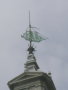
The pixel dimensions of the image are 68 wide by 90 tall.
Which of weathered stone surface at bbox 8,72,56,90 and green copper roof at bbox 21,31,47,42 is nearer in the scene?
weathered stone surface at bbox 8,72,56,90

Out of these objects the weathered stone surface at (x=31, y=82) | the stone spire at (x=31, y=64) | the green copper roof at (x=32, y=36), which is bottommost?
the weathered stone surface at (x=31, y=82)

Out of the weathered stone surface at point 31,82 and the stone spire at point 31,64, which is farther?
the stone spire at point 31,64

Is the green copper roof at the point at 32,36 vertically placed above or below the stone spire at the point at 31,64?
above

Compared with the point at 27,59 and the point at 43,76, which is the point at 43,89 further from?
the point at 27,59

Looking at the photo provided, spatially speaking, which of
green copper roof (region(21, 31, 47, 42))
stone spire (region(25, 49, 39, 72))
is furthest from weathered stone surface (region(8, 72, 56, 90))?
green copper roof (region(21, 31, 47, 42))

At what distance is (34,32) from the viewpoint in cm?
7556

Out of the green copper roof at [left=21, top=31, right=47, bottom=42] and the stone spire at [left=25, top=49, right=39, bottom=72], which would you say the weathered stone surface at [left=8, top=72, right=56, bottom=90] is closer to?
the stone spire at [left=25, top=49, right=39, bottom=72]

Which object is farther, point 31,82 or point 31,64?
point 31,64

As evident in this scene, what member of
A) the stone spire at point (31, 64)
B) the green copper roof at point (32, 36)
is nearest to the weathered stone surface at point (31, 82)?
the stone spire at point (31, 64)

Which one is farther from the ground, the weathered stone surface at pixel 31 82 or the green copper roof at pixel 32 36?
the green copper roof at pixel 32 36

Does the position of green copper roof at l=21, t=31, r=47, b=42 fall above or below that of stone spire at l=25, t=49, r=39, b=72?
above

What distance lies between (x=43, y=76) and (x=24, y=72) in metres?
3.47

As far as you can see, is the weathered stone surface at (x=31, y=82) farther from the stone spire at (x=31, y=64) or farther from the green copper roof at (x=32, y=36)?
the green copper roof at (x=32, y=36)

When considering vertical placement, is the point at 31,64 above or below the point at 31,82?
above
